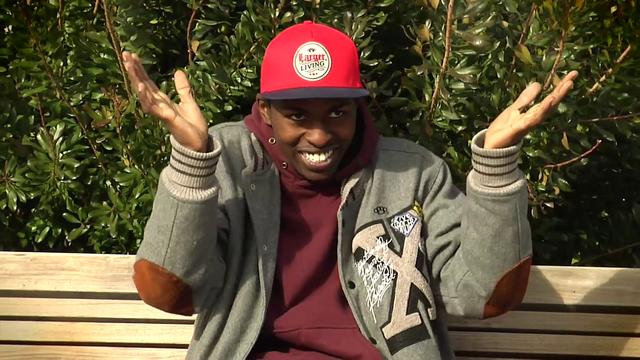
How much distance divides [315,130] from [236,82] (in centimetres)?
73

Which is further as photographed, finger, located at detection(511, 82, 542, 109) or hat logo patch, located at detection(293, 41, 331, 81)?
hat logo patch, located at detection(293, 41, 331, 81)

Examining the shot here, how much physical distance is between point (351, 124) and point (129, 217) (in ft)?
3.50

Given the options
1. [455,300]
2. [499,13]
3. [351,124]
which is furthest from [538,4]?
[455,300]

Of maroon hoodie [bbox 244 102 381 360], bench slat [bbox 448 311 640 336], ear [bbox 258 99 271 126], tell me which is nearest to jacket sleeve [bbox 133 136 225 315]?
maroon hoodie [bbox 244 102 381 360]

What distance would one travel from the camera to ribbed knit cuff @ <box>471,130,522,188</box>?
322cm

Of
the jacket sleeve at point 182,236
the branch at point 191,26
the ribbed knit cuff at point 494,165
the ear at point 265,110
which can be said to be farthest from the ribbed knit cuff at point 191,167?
the branch at point 191,26

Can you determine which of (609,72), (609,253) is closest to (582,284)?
(609,253)

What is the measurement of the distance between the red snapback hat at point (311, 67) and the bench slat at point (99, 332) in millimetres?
982

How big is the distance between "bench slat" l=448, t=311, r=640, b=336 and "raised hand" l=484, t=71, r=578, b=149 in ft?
3.22

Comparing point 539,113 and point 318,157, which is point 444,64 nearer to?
point 318,157

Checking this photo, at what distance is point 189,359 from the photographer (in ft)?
11.8

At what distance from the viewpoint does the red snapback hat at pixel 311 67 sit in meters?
3.45

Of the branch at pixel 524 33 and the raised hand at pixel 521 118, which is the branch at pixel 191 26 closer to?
the branch at pixel 524 33

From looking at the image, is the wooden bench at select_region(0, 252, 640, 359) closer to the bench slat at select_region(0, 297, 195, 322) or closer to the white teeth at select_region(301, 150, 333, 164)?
the bench slat at select_region(0, 297, 195, 322)
